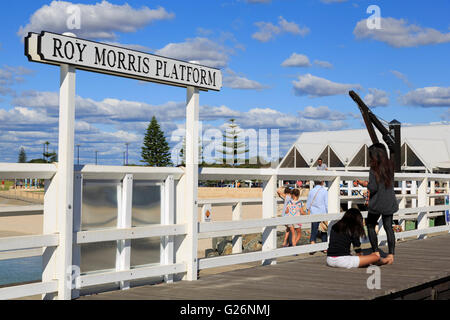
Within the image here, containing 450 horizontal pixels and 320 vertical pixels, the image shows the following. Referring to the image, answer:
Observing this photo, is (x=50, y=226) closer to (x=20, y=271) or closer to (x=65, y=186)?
(x=65, y=186)

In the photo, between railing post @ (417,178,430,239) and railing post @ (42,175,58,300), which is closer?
railing post @ (42,175,58,300)

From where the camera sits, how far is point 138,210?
6852 millimetres

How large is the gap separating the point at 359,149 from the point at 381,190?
53.0 metres

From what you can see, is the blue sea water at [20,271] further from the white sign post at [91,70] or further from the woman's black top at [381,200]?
the white sign post at [91,70]

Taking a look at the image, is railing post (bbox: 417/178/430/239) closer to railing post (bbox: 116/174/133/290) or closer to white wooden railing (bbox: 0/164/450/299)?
white wooden railing (bbox: 0/164/450/299)

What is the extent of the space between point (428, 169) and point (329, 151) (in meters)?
16.2

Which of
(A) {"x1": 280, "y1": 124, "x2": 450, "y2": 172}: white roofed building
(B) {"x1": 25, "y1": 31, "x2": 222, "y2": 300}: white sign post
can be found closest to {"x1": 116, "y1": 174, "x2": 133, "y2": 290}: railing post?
(B) {"x1": 25, "y1": 31, "x2": 222, "y2": 300}: white sign post

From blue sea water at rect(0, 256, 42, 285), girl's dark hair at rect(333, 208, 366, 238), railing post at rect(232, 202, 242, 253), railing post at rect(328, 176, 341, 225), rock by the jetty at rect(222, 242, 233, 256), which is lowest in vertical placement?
blue sea water at rect(0, 256, 42, 285)

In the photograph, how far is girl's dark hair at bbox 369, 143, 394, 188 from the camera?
855 centimetres

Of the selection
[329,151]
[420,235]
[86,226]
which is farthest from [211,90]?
[329,151]

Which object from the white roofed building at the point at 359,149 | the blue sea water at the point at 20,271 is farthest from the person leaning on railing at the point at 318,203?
the white roofed building at the point at 359,149

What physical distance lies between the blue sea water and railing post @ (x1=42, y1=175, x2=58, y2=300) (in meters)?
11.3

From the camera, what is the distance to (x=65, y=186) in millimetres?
5762

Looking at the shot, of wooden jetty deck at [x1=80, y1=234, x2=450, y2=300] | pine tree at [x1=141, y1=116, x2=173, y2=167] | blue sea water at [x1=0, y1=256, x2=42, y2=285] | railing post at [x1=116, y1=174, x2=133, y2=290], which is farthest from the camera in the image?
pine tree at [x1=141, y1=116, x2=173, y2=167]
